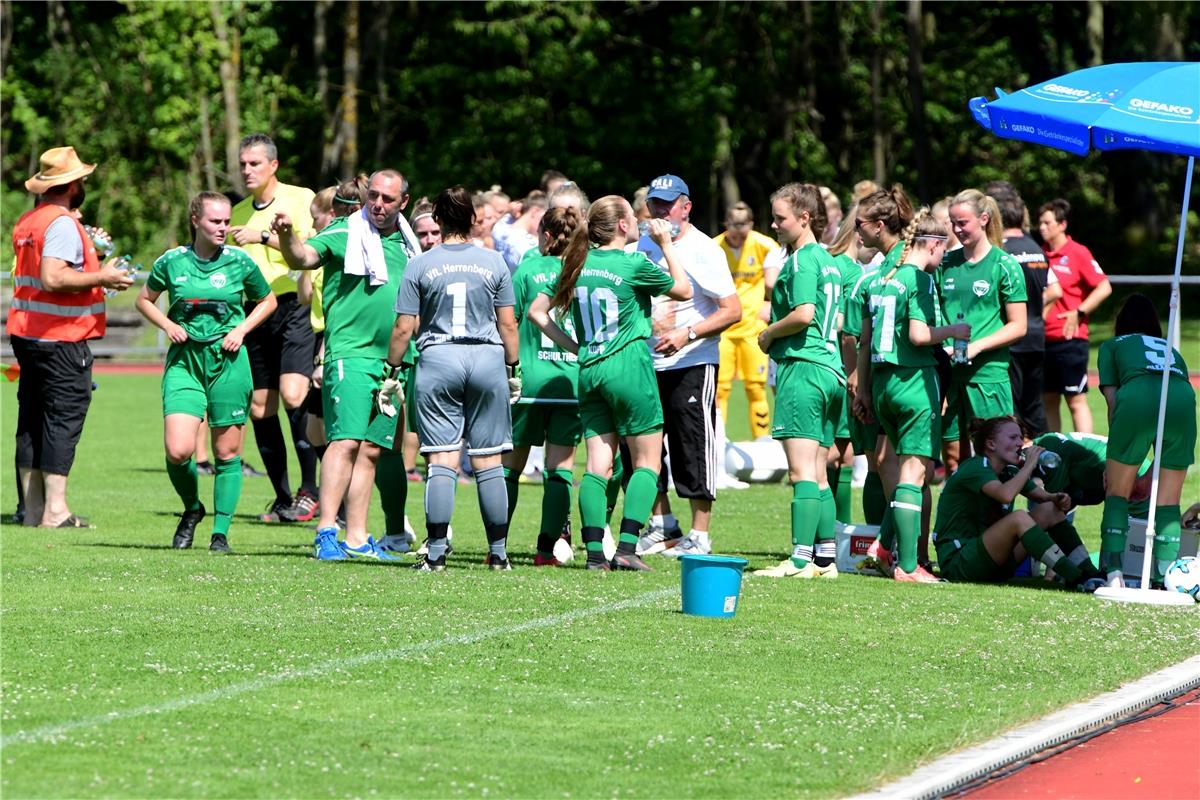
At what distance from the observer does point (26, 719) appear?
602 cm

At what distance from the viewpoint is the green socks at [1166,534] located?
980 centimetres

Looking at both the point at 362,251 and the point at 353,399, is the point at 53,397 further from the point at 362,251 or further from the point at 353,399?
the point at 362,251

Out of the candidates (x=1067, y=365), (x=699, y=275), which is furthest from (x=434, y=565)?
(x=1067, y=365)

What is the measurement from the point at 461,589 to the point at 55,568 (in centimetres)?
232

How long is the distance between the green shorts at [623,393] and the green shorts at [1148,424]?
2381 millimetres

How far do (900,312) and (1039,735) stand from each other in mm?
3809

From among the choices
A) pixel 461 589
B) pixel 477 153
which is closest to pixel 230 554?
pixel 461 589

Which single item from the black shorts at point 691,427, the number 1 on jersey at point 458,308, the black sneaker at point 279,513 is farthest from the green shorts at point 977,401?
the black sneaker at point 279,513

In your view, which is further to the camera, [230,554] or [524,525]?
[524,525]

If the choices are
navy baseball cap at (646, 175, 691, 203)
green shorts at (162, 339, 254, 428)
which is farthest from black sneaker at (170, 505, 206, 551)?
navy baseball cap at (646, 175, 691, 203)

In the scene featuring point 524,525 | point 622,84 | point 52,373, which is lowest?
point 524,525

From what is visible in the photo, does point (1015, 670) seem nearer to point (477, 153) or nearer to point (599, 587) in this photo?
point (599, 587)

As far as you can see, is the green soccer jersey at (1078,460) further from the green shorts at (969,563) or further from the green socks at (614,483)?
the green socks at (614,483)

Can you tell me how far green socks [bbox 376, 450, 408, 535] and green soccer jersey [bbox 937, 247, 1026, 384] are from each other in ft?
10.6
